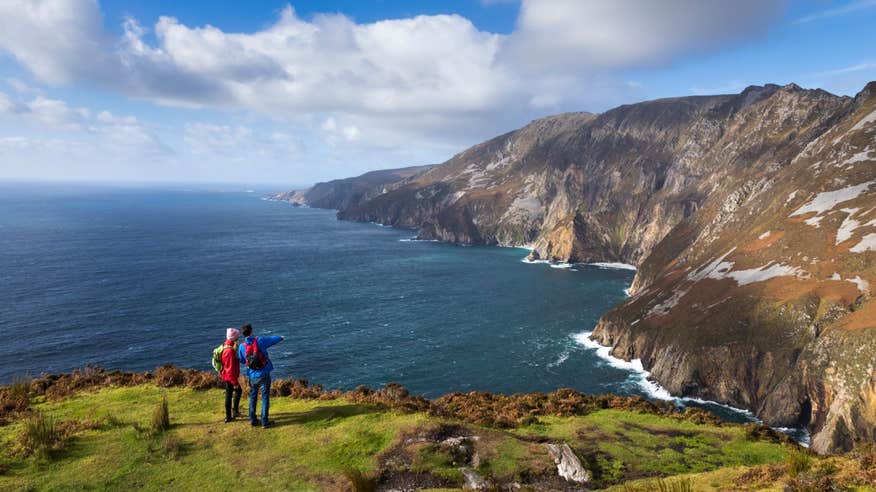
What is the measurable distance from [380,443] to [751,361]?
69.4 m

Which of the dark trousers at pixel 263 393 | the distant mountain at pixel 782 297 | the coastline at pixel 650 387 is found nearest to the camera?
the dark trousers at pixel 263 393

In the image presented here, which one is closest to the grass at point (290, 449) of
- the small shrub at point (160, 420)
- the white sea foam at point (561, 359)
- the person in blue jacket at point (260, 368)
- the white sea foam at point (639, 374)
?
the small shrub at point (160, 420)

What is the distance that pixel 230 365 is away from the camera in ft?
56.4

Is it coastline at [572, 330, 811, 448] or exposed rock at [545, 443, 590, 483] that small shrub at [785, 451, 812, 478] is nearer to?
exposed rock at [545, 443, 590, 483]

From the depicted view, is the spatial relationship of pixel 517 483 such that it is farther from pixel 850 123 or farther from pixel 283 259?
pixel 283 259

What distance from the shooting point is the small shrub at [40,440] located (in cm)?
1424

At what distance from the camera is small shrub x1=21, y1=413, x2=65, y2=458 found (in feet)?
46.7

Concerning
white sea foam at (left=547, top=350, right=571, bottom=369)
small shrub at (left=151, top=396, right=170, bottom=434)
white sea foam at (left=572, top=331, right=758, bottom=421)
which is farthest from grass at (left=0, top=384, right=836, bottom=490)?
white sea foam at (left=547, top=350, right=571, bottom=369)

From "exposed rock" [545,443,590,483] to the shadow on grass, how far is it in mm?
7130

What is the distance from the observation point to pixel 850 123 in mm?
109812

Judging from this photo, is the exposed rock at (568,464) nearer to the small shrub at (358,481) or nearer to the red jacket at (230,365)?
the small shrub at (358,481)

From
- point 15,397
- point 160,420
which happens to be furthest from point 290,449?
point 15,397

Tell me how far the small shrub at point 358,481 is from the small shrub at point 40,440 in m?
9.07

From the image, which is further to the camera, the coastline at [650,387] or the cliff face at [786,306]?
the coastline at [650,387]
